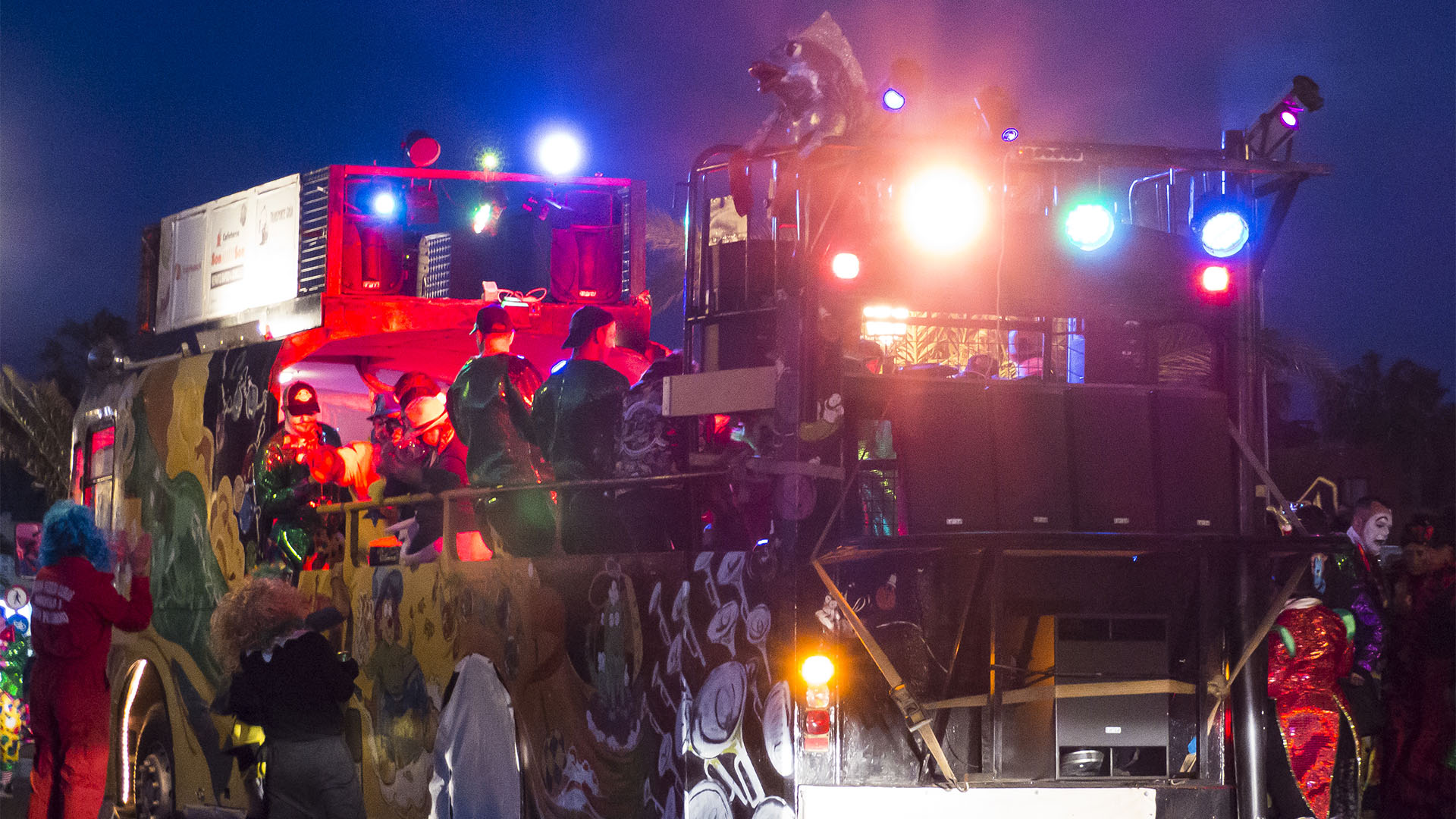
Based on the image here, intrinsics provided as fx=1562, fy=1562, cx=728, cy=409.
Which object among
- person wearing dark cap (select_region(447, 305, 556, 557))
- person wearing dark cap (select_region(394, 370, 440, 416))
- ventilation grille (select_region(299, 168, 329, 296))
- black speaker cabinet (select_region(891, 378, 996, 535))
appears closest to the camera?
black speaker cabinet (select_region(891, 378, 996, 535))

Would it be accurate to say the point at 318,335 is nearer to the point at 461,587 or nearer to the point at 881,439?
the point at 461,587

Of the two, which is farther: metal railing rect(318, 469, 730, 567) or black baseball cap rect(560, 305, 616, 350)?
black baseball cap rect(560, 305, 616, 350)

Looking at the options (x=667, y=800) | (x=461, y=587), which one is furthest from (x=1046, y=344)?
(x=461, y=587)

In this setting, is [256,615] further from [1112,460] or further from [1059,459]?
[1112,460]

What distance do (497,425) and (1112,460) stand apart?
10.7 ft

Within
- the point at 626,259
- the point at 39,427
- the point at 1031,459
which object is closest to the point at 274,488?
the point at 626,259

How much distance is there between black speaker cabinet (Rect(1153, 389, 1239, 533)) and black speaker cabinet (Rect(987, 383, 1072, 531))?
41 centimetres

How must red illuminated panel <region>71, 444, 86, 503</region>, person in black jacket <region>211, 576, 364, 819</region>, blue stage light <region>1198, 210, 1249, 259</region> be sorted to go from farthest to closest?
red illuminated panel <region>71, 444, 86, 503</region>, person in black jacket <region>211, 576, 364, 819</region>, blue stage light <region>1198, 210, 1249, 259</region>

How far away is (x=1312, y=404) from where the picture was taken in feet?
85.2

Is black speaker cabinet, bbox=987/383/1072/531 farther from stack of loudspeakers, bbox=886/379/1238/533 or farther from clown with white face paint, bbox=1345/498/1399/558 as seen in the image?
clown with white face paint, bbox=1345/498/1399/558

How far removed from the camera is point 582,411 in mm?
7570

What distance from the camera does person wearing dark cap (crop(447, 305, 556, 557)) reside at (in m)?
7.72

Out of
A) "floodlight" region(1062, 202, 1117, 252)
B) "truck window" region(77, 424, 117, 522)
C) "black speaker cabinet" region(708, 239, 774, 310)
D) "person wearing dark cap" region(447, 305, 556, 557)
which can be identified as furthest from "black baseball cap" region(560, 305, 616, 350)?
"truck window" region(77, 424, 117, 522)

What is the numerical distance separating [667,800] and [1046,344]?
2502 millimetres
